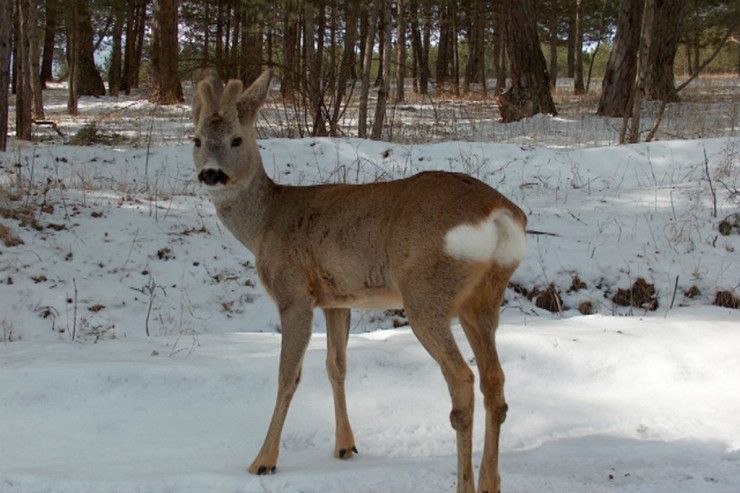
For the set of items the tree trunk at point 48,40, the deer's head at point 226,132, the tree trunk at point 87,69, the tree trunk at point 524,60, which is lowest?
the deer's head at point 226,132

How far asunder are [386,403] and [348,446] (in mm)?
629

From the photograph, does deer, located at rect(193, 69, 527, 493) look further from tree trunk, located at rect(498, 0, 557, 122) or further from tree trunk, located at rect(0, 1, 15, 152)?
tree trunk, located at rect(498, 0, 557, 122)

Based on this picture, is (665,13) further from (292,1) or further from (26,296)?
(26,296)

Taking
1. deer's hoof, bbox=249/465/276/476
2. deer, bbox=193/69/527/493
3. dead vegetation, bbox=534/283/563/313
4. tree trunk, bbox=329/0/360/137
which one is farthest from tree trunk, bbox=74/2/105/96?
deer's hoof, bbox=249/465/276/476

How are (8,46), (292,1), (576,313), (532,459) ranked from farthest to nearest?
(292,1), (8,46), (576,313), (532,459)

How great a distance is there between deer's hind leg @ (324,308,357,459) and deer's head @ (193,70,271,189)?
0.89 meters

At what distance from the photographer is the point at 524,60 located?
56.4 feet

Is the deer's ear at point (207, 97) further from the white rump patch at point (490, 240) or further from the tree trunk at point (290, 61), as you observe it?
the tree trunk at point (290, 61)

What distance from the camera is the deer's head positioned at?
168 inches

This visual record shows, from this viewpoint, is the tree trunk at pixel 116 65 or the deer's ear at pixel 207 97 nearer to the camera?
the deer's ear at pixel 207 97

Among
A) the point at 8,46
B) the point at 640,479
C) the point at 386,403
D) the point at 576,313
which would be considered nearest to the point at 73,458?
the point at 386,403

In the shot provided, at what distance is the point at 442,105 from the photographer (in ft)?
70.4

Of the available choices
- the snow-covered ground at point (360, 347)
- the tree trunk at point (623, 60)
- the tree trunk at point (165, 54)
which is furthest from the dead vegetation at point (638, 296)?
the tree trunk at point (165, 54)

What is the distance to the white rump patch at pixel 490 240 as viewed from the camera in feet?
11.6
